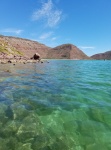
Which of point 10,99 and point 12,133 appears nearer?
point 12,133

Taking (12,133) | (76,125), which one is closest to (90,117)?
(76,125)

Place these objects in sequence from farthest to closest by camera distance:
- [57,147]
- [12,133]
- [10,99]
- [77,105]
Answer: [10,99] < [77,105] < [12,133] < [57,147]

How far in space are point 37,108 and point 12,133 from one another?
380 cm

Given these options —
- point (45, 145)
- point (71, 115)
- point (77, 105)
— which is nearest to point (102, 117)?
point (71, 115)

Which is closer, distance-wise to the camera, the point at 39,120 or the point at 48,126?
the point at 48,126

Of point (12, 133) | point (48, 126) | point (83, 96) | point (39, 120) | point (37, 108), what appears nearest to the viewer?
point (12, 133)

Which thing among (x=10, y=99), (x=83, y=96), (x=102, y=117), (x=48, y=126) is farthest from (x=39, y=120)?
(x=83, y=96)

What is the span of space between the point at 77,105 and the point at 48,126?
3990mm

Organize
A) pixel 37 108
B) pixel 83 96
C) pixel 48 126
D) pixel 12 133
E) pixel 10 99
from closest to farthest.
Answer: pixel 12 133, pixel 48 126, pixel 37 108, pixel 10 99, pixel 83 96

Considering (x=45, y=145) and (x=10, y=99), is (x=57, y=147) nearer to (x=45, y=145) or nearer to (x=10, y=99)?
(x=45, y=145)

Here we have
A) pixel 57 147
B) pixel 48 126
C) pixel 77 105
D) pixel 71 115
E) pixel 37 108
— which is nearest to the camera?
pixel 57 147

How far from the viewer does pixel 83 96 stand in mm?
16141

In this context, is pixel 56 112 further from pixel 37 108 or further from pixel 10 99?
pixel 10 99

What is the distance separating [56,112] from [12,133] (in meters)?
3.59
